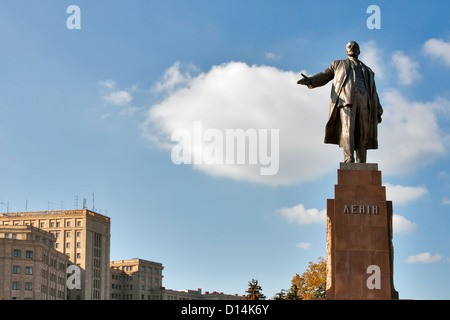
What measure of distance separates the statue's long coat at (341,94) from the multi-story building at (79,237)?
144 meters

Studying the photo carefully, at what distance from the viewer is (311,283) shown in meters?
61.7

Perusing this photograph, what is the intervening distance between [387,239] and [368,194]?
51.6 inches

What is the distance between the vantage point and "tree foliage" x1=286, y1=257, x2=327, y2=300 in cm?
6096

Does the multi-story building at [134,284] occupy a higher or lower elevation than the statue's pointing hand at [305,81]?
lower

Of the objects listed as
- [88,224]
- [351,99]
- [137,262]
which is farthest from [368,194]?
[137,262]

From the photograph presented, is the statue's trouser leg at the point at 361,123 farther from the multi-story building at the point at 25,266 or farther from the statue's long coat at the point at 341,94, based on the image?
the multi-story building at the point at 25,266

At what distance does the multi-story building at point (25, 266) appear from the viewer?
113m

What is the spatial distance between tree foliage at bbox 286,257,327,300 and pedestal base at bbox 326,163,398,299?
4207 centimetres

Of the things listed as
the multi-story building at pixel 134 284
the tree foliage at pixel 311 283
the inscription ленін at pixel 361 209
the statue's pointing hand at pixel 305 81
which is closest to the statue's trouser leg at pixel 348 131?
the statue's pointing hand at pixel 305 81

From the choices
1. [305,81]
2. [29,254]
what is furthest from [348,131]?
[29,254]

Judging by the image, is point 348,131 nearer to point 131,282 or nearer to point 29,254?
point 29,254

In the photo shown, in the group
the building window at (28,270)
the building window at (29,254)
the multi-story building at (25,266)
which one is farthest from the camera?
the building window at (29,254)

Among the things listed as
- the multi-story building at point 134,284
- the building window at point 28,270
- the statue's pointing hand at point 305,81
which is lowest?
the multi-story building at point 134,284

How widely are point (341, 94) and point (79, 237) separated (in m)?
148
